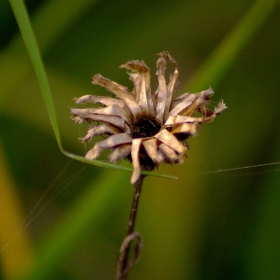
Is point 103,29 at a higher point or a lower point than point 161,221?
higher

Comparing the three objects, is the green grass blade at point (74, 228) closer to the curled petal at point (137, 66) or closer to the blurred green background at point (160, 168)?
the blurred green background at point (160, 168)

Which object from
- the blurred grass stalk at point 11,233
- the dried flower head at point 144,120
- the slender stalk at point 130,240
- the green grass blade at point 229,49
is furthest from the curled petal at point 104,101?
the blurred grass stalk at point 11,233

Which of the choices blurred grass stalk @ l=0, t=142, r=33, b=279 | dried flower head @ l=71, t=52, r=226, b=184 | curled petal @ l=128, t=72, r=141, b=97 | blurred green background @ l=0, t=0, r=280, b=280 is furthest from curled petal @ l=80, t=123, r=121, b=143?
blurred grass stalk @ l=0, t=142, r=33, b=279

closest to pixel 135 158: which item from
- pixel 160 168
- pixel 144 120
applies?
pixel 144 120

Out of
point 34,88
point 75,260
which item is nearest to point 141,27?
point 34,88

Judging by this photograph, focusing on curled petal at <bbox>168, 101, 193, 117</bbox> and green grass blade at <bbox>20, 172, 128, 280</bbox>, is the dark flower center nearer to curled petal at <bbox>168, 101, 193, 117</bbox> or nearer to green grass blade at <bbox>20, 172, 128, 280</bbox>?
curled petal at <bbox>168, 101, 193, 117</bbox>

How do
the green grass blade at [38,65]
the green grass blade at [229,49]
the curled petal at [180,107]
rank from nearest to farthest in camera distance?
the green grass blade at [38,65]
the curled petal at [180,107]
the green grass blade at [229,49]

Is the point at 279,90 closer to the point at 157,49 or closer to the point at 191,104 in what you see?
the point at 157,49
